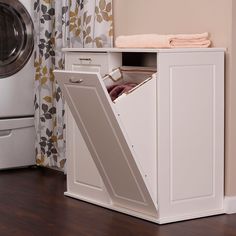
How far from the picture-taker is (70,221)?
3.88 m

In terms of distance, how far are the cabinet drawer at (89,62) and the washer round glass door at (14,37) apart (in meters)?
1.11

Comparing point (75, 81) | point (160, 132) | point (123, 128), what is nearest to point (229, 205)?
point (160, 132)

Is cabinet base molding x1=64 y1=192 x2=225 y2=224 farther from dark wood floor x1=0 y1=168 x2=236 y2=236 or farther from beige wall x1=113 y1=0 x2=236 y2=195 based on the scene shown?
beige wall x1=113 y1=0 x2=236 y2=195

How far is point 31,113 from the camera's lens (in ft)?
18.5

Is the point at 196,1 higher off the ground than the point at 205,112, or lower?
higher

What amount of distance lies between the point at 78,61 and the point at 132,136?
0.88 meters

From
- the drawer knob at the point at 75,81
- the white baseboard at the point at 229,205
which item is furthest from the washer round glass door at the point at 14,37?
the white baseboard at the point at 229,205

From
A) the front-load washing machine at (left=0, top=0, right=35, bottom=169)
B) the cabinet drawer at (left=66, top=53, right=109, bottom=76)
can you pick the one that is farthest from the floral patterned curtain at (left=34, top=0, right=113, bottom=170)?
the cabinet drawer at (left=66, top=53, right=109, bottom=76)

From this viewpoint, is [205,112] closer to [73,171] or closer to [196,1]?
[196,1]

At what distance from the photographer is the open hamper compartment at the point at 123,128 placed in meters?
3.67

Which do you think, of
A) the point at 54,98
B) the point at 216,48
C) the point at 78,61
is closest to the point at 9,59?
the point at 54,98

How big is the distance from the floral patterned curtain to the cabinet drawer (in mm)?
394

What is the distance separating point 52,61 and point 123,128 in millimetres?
1924

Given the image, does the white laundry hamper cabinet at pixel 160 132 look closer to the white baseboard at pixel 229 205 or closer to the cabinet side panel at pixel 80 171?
the white baseboard at pixel 229 205
